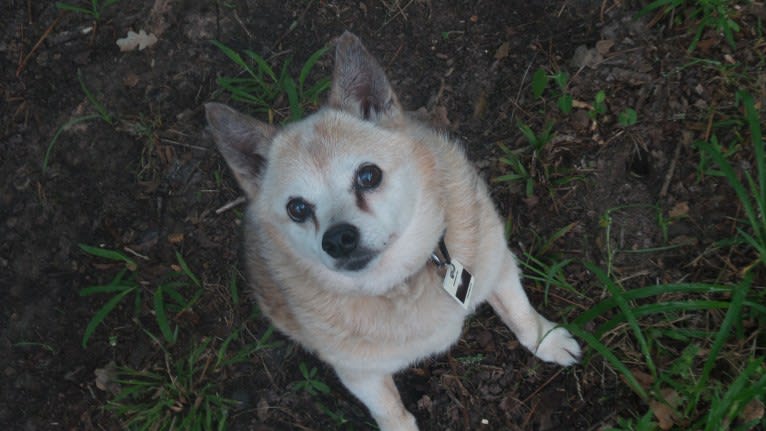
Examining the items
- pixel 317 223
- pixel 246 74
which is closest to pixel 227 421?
pixel 317 223

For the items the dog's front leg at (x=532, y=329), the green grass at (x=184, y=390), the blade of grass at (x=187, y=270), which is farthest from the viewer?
the blade of grass at (x=187, y=270)

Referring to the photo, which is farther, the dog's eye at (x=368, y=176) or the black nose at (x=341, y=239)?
the dog's eye at (x=368, y=176)

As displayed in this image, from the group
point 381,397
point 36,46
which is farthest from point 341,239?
point 36,46

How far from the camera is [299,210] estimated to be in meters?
2.18

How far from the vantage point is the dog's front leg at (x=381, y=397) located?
8.14 feet

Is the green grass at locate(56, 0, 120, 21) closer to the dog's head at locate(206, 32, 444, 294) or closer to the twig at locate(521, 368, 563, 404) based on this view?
the dog's head at locate(206, 32, 444, 294)

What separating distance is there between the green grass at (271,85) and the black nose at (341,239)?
134 cm

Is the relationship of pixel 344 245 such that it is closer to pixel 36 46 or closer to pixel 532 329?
pixel 532 329

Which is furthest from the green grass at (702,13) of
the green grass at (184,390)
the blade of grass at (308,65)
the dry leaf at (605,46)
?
the green grass at (184,390)

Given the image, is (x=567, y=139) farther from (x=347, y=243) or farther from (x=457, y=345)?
(x=347, y=243)

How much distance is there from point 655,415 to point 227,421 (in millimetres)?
1895

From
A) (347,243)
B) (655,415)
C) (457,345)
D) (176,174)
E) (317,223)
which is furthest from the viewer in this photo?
(176,174)

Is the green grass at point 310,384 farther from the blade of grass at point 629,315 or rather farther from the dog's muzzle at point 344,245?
the blade of grass at point 629,315

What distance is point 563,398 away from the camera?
2650 mm
